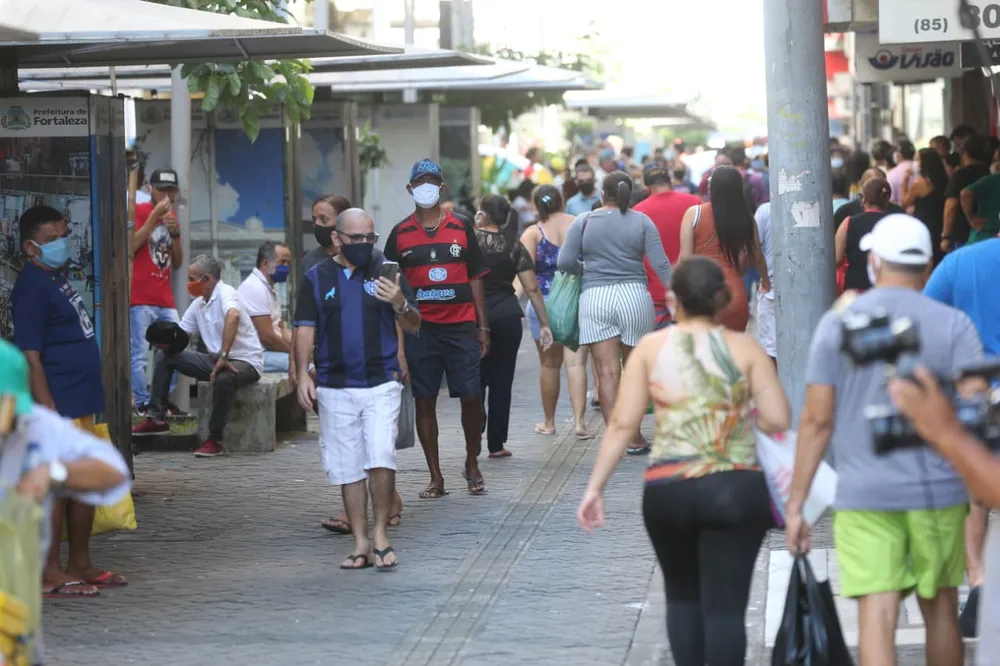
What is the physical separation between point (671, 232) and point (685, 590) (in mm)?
7033

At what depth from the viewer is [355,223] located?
27.8 feet

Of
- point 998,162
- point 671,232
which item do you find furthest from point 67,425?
point 998,162

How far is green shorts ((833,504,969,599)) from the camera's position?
5312 millimetres

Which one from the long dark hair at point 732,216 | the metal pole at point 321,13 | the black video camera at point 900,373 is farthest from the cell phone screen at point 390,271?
the metal pole at point 321,13

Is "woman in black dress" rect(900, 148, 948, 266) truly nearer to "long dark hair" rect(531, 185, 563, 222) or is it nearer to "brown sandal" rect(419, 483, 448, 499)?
"long dark hair" rect(531, 185, 563, 222)

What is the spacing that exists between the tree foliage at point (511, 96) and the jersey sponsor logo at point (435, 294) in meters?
13.0

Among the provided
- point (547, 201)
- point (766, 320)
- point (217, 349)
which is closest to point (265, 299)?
point (217, 349)

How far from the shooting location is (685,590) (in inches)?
226

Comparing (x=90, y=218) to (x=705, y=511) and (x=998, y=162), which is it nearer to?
(x=705, y=511)

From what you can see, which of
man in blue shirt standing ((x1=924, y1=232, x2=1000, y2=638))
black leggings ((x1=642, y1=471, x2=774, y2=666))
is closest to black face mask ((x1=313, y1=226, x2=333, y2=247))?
man in blue shirt standing ((x1=924, y1=232, x2=1000, y2=638))

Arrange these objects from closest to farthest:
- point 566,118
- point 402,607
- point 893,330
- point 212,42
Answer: point 893,330, point 402,607, point 212,42, point 566,118

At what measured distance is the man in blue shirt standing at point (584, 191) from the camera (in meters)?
16.9

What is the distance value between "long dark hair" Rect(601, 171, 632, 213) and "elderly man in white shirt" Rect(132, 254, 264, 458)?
2715mm

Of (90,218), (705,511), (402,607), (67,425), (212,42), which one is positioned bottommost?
(402,607)
